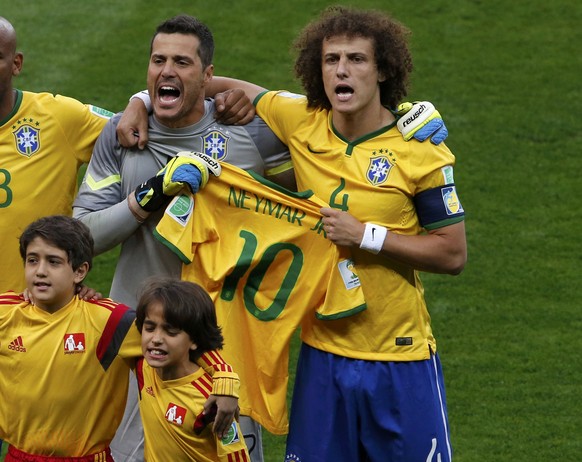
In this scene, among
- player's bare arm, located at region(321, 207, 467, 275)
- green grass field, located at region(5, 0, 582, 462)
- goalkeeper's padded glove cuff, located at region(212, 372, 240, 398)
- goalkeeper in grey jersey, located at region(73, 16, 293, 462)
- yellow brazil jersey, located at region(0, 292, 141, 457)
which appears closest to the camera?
goalkeeper's padded glove cuff, located at region(212, 372, 240, 398)

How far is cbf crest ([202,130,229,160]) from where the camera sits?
5699mm

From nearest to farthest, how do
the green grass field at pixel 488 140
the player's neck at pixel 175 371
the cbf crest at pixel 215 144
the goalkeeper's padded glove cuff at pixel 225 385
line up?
the goalkeeper's padded glove cuff at pixel 225 385, the player's neck at pixel 175 371, the cbf crest at pixel 215 144, the green grass field at pixel 488 140

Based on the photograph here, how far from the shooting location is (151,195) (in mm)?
5402

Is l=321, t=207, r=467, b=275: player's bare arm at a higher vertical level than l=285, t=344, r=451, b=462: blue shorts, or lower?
higher

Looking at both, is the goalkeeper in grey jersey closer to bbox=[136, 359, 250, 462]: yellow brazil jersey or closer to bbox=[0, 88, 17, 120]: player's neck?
bbox=[0, 88, 17, 120]: player's neck

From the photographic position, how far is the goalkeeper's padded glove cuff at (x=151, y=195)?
5406mm

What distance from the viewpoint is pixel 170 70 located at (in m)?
5.58

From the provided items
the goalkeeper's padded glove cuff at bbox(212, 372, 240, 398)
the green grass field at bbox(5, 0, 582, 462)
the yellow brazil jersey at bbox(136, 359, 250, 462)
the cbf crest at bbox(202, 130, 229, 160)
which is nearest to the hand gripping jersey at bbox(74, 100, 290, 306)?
the cbf crest at bbox(202, 130, 229, 160)

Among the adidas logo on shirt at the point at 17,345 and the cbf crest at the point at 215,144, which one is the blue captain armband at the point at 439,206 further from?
the adidas logo on shirt at the point at 17,345

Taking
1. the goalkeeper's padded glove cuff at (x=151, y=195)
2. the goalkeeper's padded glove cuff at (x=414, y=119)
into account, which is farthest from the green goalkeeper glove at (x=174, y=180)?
the goalkeeper's padded glove cuff at (x=414, y=119)

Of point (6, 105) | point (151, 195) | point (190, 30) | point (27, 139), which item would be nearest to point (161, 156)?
point (151, 195)

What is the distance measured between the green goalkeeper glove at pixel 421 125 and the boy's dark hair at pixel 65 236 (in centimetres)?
130

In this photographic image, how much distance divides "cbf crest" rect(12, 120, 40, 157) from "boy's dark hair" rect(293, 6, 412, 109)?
1.15m

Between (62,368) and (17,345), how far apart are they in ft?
0.64
